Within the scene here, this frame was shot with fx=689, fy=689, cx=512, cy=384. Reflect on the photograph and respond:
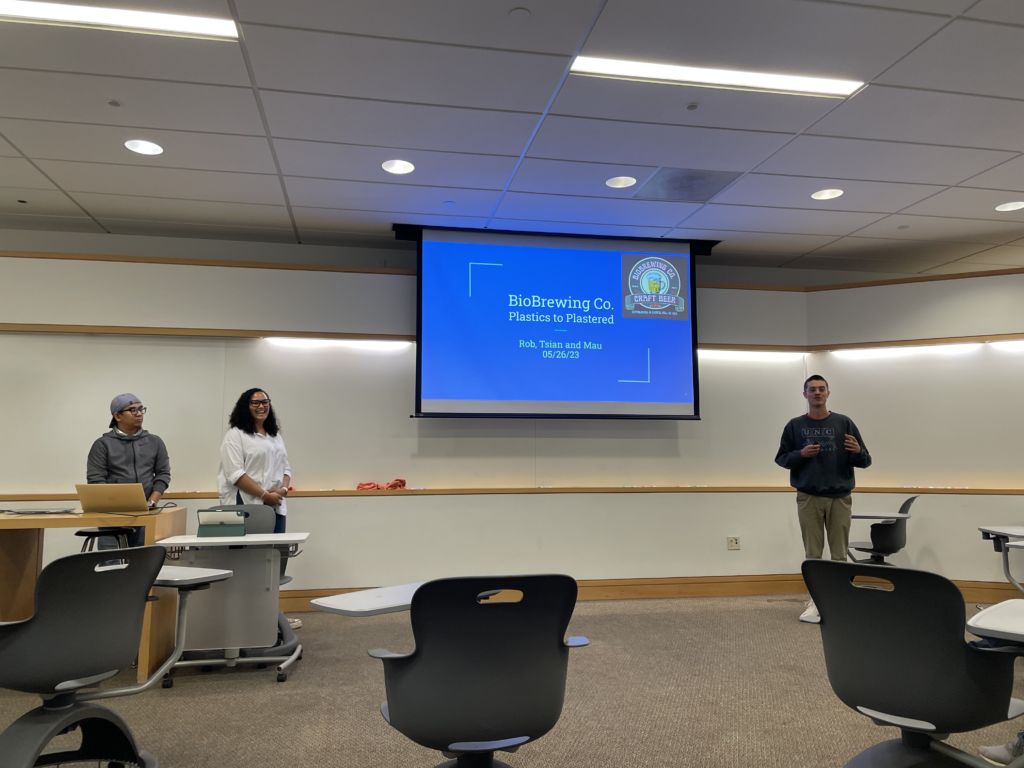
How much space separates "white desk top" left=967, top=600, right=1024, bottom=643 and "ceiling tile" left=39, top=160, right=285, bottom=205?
4.37 metres

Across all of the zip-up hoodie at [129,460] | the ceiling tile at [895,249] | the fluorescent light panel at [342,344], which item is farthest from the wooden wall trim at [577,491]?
the ceiling tile at [895,249]

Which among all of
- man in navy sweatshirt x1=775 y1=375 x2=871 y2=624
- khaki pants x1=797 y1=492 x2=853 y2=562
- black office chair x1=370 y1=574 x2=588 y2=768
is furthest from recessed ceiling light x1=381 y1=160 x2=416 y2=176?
khaki pants x1=797 y1=492 x2=853 y2=562

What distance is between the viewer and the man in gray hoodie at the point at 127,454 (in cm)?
412

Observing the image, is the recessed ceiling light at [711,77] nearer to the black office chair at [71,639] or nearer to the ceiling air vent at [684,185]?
the ceiling air vent at [684,185]

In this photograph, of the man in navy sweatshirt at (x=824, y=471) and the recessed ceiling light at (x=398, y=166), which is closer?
the recessed ceiling light at (x=398, y=166)

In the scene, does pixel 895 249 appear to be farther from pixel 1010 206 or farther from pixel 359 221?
pixel 359 221

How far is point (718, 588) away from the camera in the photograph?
579 cm

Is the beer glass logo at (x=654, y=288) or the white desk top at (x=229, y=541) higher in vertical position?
the beer glass logo at (x=654, y=288)

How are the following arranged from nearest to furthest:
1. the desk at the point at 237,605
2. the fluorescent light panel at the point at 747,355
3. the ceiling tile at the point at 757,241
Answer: the desk at the point at 237,605 → the ceiling tile at the point at 757,241 → the fluorescent light panel at the point at 747,355

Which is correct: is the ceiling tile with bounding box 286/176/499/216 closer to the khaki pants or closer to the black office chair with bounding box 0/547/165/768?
the black office chair with bounding box 0/547/165/768

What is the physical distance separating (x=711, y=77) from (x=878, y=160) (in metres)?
1.56

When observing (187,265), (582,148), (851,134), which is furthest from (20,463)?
(851,134)

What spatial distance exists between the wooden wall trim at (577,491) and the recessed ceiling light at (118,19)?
3.35m

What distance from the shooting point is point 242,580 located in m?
3.74
